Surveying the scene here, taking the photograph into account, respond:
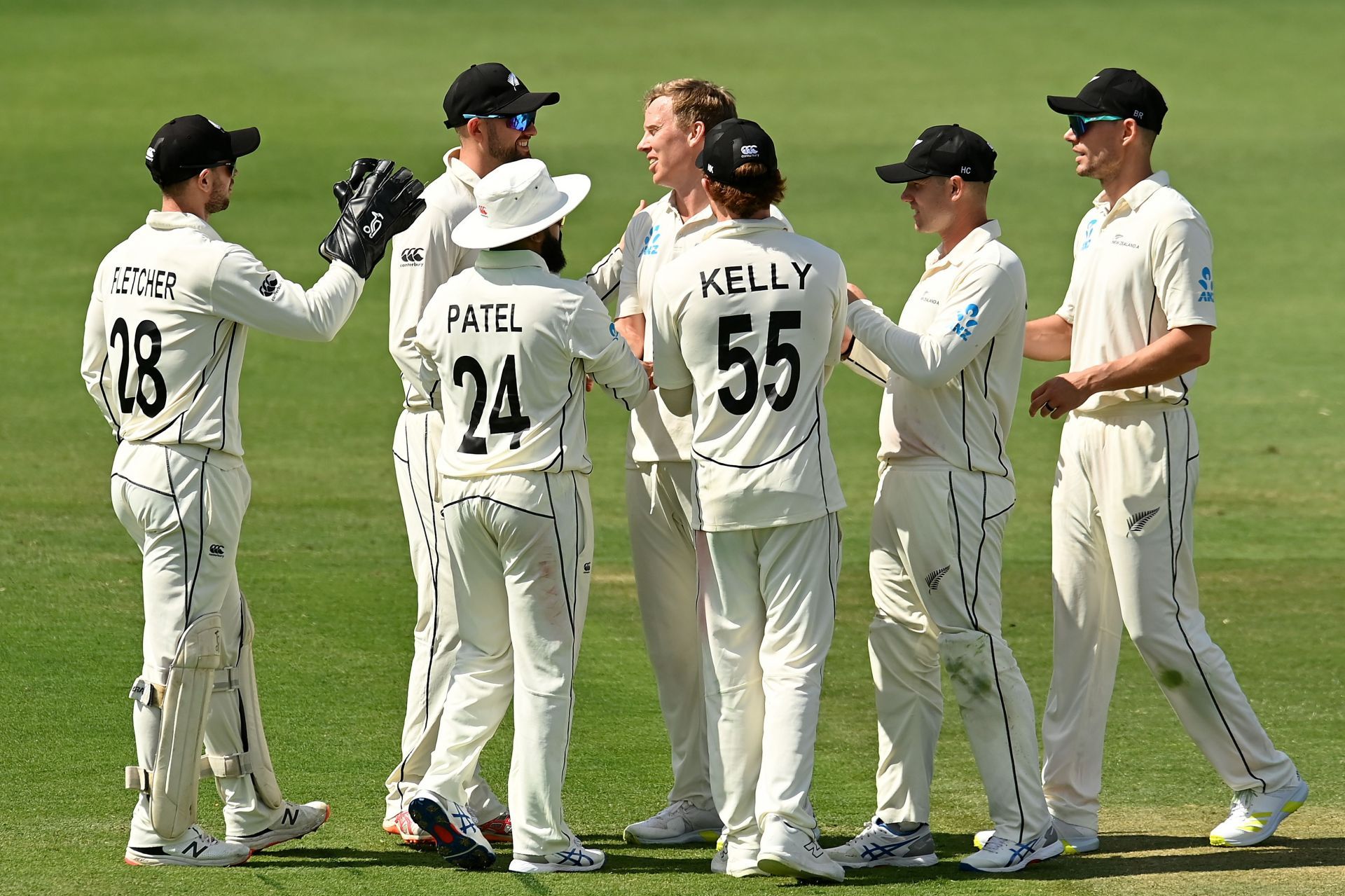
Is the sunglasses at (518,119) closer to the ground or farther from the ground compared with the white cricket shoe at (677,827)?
farther from the ground

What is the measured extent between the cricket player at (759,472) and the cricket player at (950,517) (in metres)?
0.30

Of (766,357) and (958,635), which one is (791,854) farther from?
(766,357)

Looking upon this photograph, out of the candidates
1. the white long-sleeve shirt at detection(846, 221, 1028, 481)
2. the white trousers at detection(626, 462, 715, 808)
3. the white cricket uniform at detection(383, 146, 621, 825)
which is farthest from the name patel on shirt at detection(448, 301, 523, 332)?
the white long-sleeve shirt at detection(846, 221, 1028, 481)

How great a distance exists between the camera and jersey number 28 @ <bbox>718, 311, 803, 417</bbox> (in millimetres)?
5734

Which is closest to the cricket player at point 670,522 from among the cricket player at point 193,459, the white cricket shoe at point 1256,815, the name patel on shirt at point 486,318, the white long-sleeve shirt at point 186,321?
the name patel on shirt at point 486,318

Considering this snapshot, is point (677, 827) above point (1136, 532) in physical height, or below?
below

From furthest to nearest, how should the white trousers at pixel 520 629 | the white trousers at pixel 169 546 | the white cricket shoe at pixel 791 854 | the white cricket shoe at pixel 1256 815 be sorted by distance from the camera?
the white cricket shoe at pixel 1256 815 → the white trousers at pixel 169 546 → the white trousers at pixel 520 629 → the white cricket shoe at pixel 791 854

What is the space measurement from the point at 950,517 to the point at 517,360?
153 centimetres

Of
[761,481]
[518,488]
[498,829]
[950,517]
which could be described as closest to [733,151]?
[761,481]

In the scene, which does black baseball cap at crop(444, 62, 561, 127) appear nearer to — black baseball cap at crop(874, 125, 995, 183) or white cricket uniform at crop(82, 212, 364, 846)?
white cricket uniform at crop(82, 212, 364, 846)

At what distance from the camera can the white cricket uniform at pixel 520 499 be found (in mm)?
5824

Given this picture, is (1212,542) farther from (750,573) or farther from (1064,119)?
(1064,119)

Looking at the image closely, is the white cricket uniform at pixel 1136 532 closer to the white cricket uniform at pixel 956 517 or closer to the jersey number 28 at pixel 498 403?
the white cricket uniform at pixel 956 517

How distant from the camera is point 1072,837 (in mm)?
6344
